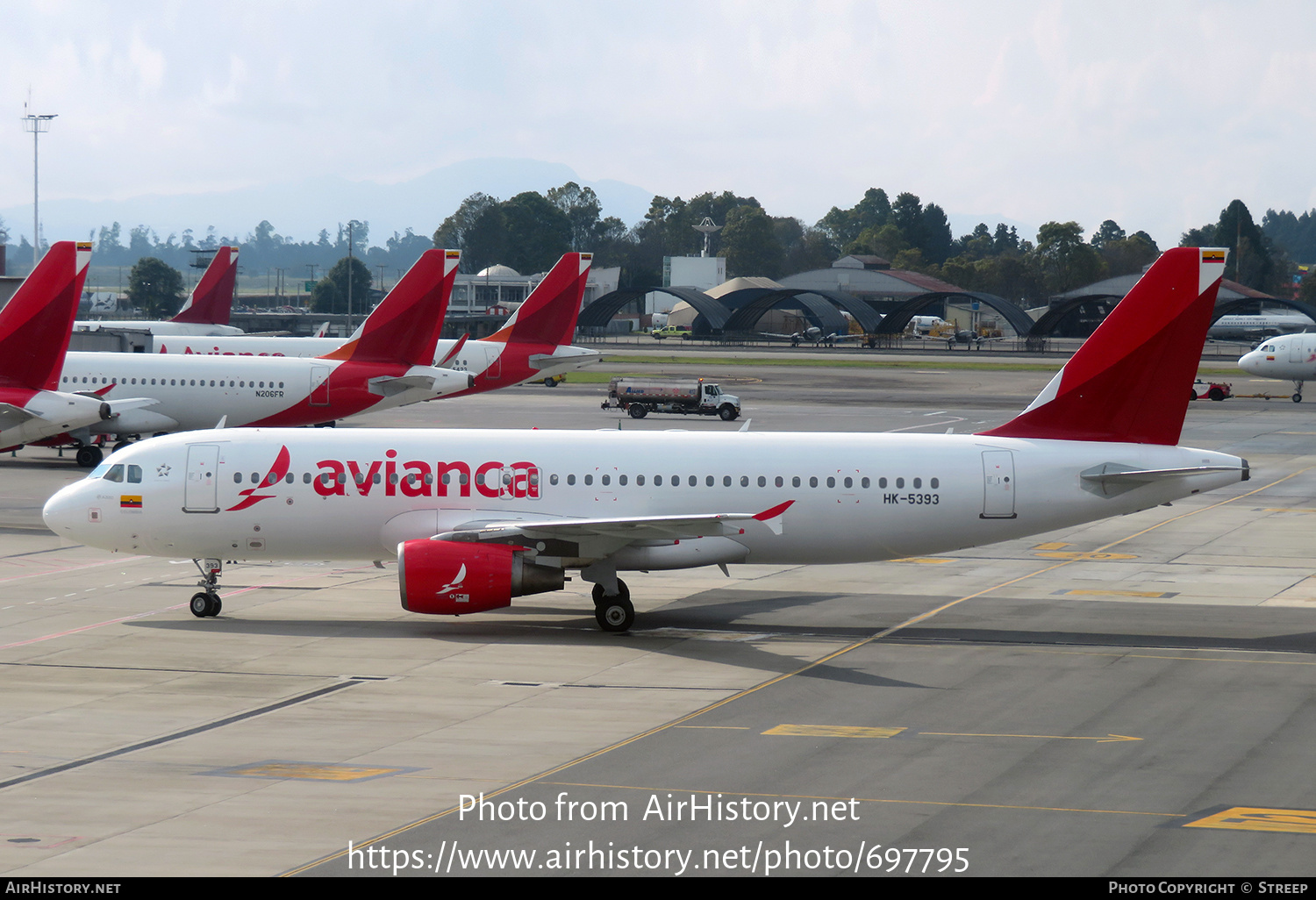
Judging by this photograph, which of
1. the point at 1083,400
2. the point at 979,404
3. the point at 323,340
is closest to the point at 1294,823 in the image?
the point at 1083,400

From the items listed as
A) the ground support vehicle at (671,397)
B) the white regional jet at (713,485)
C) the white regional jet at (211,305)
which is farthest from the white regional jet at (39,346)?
the white regional jet at (211,305)

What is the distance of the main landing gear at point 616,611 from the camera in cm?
3147

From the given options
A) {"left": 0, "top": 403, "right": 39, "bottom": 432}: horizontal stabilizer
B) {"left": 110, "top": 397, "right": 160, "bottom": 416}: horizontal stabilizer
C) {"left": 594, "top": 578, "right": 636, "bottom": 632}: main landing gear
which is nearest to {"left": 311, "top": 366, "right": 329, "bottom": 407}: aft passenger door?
{"left": 110, "top": 397, "right": 160, "bottom": 416}: horizontal stabilizer

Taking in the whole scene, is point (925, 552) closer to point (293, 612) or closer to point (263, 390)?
point (293, 612)

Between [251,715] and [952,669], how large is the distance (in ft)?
45.8

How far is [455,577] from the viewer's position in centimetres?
2975

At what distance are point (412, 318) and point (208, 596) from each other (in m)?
34.4

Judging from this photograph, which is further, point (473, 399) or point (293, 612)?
point (473, 399)

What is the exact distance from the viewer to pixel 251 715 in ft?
79.6

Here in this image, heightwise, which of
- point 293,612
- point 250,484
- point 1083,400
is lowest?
point 293,612

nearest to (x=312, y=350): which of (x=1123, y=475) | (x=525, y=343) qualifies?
(x=525, y=343)

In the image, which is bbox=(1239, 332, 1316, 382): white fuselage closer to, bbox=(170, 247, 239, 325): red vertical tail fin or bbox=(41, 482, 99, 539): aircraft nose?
bbox=(170, 247, 239, 325): red vertical tail fin

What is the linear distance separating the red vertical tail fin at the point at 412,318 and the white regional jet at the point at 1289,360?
2816 inches

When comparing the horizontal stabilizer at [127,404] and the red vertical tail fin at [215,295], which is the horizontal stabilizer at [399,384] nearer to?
the horizontal stabilizer at [127,404]
